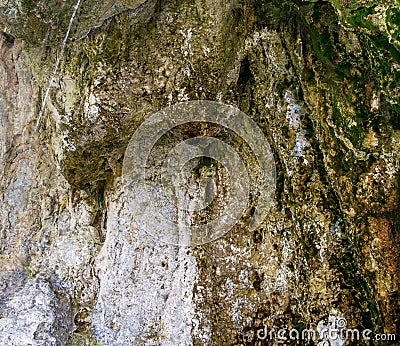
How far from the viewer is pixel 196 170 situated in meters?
3.55

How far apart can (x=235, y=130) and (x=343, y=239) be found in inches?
42.4

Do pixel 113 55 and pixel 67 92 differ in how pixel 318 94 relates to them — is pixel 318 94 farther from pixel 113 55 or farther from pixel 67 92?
pixel 67 92

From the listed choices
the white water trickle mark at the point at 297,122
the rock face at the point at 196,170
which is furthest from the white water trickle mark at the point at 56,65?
the white water trickle mark at the point at 297,122

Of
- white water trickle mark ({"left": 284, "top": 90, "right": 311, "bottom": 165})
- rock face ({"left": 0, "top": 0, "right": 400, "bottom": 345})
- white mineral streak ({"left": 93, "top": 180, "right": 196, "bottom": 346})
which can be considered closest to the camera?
rock face ({"left": 0, "top": 0, "right": 400, "bottom": 345})

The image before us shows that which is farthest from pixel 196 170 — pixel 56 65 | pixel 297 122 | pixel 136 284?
pixel 56 65

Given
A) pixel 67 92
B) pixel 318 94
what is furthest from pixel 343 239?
pixel 67 92

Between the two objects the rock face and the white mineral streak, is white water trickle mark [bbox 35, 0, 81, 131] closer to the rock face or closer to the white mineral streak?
the rock face

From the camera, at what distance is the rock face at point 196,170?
8.48 feet

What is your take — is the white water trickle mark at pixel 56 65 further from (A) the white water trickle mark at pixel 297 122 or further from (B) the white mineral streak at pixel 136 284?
(A) the white water trickle mark at pixel 297 122

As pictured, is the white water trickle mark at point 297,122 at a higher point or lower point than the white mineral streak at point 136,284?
higher

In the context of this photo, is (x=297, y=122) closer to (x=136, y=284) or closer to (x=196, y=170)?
(x=196, y=170)

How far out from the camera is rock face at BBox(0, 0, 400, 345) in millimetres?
2584

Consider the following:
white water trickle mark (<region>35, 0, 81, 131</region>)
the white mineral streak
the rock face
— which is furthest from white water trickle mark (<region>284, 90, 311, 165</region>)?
white water trickle mark (<region>35, 0, 81, 131</region>)

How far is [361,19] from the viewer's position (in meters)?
2.06
